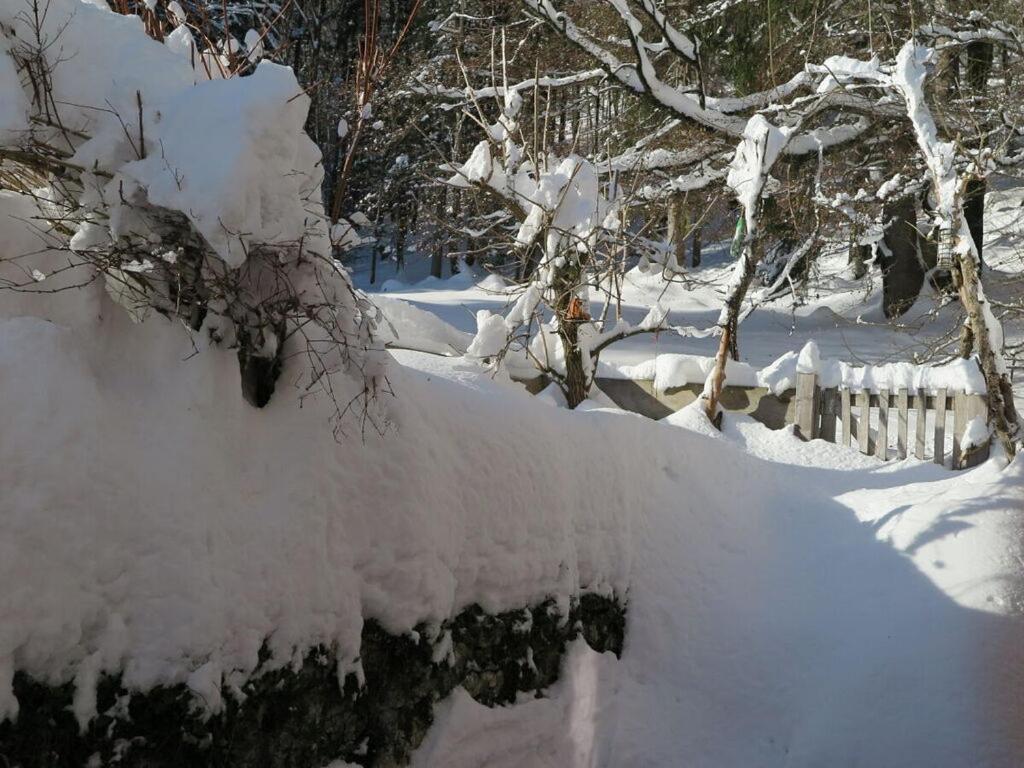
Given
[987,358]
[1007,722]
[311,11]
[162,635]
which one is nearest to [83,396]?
[162,635]

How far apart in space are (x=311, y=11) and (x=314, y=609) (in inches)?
779

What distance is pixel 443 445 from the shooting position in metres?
4.25

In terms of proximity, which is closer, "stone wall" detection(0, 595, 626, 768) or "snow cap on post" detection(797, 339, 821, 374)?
"stone wall" detection(0, 595, 626, 768)

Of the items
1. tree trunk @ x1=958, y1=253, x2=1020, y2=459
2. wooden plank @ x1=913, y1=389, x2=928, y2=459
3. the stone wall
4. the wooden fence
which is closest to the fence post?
the wooden fence

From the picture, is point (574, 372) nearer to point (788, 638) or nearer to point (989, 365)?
point (989, 365)

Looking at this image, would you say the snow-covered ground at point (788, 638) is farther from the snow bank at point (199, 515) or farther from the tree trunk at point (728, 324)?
the tree trunk at point (728, 324)

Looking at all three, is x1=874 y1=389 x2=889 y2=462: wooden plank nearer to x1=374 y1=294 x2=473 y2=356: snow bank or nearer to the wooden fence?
the wooden fence

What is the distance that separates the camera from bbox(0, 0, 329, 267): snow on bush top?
9.57ft

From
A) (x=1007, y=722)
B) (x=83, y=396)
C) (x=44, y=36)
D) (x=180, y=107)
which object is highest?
(x=44, y=36)

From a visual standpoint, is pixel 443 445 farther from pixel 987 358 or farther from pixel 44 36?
pixel 987 358

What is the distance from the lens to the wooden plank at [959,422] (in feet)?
26.8

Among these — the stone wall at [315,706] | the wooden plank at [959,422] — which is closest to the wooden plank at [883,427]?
the wooden plank at [959,422]

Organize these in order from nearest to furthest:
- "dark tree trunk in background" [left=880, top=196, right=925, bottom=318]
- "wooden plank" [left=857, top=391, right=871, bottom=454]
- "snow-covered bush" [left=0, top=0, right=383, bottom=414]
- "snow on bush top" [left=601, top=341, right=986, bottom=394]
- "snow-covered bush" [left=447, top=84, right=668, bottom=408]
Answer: "snow-covered bush" [left=0, top=0, right=383, bottom=414] → "snow-covered bush" [left=447, top=84, right=668, bottom=408] → "snow on bush top" [left=601, top=341, right=986, bottom=394] → "wooden plank" [left=857, top=391, right=871, bottom=454] → "dark tree trunk in background" [left=880, top=196, right=925, bottom=318]

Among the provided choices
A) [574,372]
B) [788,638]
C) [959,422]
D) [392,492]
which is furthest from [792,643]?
[574,372]
